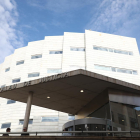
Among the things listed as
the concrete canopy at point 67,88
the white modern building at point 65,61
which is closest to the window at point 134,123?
the concrete canopy at point 67,88

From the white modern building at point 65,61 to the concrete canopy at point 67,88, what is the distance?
14.9 m

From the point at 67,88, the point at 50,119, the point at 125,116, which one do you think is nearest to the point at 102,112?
the point at 125,116

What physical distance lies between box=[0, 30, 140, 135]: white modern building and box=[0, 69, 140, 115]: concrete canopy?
48.9ft

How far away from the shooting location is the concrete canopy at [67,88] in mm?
14968

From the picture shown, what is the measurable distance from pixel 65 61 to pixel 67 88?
74.2ft

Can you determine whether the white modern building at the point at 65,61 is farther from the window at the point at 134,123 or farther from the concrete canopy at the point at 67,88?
the window at the point at 134,123

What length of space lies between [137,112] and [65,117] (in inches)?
823

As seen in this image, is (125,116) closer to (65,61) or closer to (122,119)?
(122,119)

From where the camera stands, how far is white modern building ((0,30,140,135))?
121ft

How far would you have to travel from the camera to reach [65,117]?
111 feet

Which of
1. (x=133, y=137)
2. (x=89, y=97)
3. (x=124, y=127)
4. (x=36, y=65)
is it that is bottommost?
(x=133, y=137)

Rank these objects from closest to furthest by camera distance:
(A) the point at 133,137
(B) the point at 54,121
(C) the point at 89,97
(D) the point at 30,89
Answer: (A) the point at 133,137 → (D) the point at 30,89 → (C) the point at 89,97 → (B) the point at 54,121

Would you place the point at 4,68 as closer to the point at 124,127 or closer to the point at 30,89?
the point at 30,89

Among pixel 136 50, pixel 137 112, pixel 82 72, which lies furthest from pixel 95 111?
pixel 136 50
